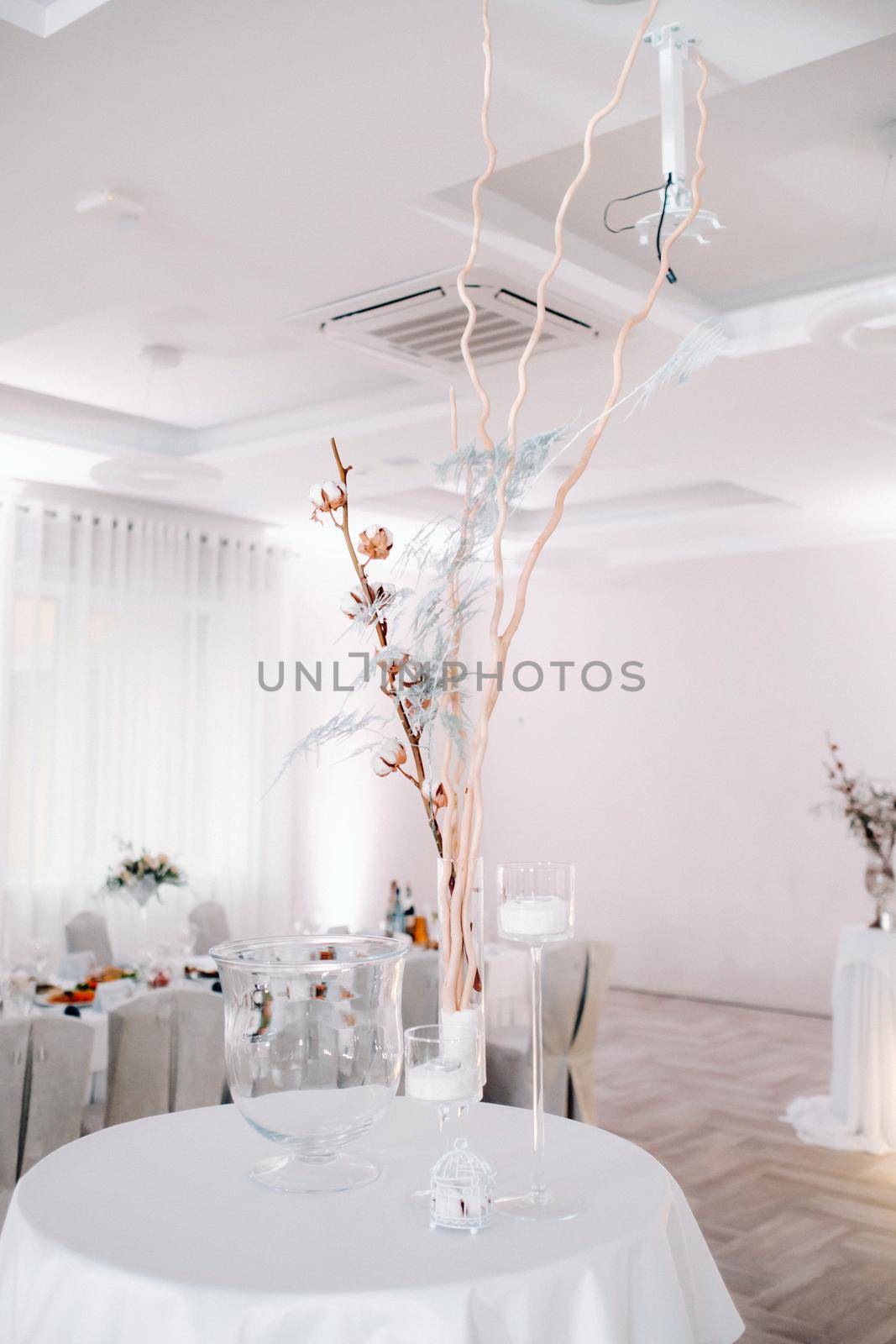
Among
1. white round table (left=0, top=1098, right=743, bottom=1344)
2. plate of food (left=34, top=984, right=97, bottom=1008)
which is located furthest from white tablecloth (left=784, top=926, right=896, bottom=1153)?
white round table (left=0, top=1098, right=743, bottom=1344)

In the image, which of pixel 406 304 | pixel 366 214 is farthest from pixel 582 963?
pixel 366 214

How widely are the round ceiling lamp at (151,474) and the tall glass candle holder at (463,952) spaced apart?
10.7 ft

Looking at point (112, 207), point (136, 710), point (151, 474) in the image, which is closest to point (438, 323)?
point (112, 207)

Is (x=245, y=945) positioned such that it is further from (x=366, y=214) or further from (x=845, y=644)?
(x=845, y=644)

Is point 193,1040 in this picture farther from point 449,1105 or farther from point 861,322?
point 861,322

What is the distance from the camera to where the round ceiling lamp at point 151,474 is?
4453 millimetres

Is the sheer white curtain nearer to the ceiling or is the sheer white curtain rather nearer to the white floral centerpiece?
the ceiling

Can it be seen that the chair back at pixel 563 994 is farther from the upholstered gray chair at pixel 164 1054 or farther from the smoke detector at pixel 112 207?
the smoke detector at pixel 112 207

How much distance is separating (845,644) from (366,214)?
5160 millimetres

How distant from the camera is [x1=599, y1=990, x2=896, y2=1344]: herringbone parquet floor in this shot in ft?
10.4

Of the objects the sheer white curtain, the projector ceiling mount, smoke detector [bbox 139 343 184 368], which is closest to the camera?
the projector ceiling mount

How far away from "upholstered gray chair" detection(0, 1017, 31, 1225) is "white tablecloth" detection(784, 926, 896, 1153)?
305 cm

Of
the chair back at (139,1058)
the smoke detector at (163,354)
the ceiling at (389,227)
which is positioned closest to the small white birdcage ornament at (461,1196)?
the ceiling at (389,227)

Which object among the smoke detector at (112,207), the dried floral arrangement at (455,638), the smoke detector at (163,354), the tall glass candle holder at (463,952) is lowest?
the tall glass candle holder at (463,952)
